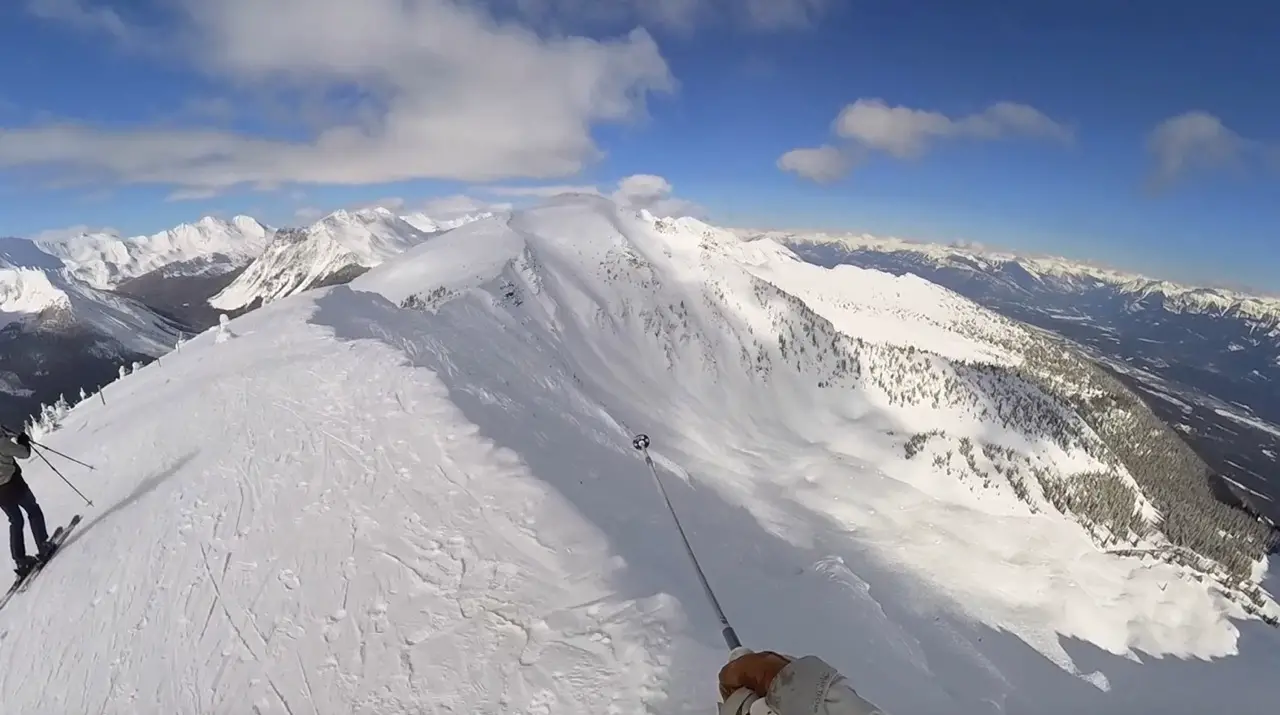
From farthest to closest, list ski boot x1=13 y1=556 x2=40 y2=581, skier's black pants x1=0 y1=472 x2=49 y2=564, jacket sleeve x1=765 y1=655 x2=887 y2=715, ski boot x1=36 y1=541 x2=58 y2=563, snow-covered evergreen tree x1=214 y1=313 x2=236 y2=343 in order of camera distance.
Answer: snow-covered evergreen tree x1=214 y1=313 x2=236 y2=343, ski boot x1=36 y1=541 x2=58 y2=563, ski boot x1=13 y1=556 x2=40 y2=581, skier's black pants x1=0 y1=472 x2=49 y2=564, jacket sleeve x1=765 y1=655 x2=887 y2=715

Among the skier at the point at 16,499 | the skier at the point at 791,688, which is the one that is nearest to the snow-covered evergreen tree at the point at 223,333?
the skier at the point at 16,499

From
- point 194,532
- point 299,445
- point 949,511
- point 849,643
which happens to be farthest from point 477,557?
point 949,511

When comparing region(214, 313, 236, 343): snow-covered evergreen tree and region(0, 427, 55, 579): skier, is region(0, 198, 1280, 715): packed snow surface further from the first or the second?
region(0, 427, 55, 579): skier

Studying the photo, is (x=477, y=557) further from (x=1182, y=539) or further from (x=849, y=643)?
(x=1182, y=539)

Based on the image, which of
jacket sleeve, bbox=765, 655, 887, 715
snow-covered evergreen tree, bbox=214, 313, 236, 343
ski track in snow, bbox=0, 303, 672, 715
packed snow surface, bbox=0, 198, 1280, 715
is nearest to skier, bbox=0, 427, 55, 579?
ski track in snow, bbox=0, 303, 672, 715

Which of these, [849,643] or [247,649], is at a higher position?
[247,649]

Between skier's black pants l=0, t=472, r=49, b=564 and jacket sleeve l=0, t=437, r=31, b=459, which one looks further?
skier's black pants l=0, t=472, r=49, b=564

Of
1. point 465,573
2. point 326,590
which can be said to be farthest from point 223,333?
Result: point 465,573

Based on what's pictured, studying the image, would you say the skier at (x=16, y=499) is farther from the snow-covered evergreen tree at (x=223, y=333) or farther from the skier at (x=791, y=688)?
the snow-covered evergreen tree at (x=223, y=333)
